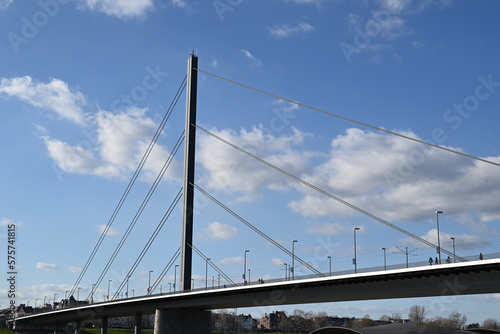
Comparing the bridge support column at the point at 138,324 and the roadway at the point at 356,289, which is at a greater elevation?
the roadway at the point at 356,289

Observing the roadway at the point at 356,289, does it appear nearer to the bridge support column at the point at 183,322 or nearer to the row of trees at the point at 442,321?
the bridge support column at the point at 183,322

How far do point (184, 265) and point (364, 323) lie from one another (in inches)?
5445

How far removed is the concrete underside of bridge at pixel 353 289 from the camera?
117 ft

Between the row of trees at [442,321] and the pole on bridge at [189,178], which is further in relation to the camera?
the row of trees at [442,321]

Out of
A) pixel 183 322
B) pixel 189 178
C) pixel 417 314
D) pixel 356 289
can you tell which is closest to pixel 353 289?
pixel 356 289

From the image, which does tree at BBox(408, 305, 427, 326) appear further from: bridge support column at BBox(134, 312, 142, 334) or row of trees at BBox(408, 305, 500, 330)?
bridge support column at BBox(134, 312, 142, 334)

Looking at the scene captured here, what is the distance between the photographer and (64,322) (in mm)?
123875

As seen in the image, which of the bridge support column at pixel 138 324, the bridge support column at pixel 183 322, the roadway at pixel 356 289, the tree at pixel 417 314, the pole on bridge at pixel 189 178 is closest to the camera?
the roadway at pixel 356 289

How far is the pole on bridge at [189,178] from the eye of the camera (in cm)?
6012

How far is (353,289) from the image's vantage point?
44750mm

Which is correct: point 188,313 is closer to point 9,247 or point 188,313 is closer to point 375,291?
point 9,247

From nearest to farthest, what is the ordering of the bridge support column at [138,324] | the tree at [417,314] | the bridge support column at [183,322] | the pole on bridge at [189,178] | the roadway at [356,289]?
1. the roadway at [356,289]
2. the pole on bridge at [189,178]
3. the bridge support column at [183,322]
4. the bridge support column at [138,324]
5. the tree at [417,314]

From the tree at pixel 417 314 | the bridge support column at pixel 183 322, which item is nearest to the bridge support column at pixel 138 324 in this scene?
the bridge support column at pixel 183 322

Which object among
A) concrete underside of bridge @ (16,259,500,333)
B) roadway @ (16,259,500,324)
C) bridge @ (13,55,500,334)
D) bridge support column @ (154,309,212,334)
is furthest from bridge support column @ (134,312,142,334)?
bridge support column @ (154,309,212,334)
